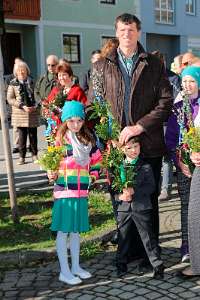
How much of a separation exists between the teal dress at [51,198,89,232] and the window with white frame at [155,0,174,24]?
26.4 meters

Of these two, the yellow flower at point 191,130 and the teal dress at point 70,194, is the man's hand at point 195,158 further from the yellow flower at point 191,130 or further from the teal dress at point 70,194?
the teal dress at point 70,194

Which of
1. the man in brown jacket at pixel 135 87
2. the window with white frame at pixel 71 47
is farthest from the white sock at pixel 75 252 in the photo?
the window with white frame at pixel 71 47

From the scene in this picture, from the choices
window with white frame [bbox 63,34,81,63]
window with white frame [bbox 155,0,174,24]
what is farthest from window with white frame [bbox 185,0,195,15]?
window with white frame [bbox 63,34,81,63]

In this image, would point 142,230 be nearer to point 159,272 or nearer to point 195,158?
point 159,272

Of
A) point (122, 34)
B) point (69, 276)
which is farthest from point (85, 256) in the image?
point (122, 34)

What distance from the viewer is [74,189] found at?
13.9 feet

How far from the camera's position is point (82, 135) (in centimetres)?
428

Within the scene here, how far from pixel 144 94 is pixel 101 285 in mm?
1644

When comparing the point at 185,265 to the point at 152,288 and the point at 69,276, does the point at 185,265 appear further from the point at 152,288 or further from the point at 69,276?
the point at 69,276

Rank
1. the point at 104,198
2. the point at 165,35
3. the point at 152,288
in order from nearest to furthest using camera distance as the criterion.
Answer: the point at 152,288 → the point at 104,198 → the point at 165,35

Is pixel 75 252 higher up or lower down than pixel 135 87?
lower down

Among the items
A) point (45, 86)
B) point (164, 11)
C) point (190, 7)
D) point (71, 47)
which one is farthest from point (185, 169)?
point (190, 7)

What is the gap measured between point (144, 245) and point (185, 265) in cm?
50

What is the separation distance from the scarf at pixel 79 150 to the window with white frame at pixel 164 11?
26.2m
